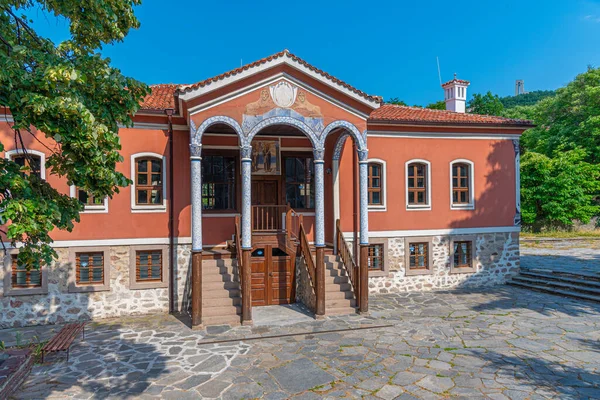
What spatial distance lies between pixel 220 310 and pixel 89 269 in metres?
4.10

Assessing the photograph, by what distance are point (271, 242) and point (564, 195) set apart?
23737mm

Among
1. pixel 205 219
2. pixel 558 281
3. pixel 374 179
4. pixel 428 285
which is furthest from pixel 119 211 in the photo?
pixel 558 281

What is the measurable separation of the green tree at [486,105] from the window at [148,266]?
123 ft

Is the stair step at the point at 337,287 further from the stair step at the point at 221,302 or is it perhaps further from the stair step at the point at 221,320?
the stair step at the point at 221,320

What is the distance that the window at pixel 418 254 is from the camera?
517 inches

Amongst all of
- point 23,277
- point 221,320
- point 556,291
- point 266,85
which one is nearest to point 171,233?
point 221,320

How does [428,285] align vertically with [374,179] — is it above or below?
below

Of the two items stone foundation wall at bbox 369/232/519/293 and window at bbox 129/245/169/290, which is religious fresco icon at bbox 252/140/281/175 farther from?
stone foundation wall at bbox 369/232/519/293

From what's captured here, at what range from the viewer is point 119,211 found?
36.2 feet

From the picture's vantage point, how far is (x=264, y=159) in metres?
12.2

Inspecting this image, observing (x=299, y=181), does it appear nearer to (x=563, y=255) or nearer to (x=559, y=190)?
(x=563, y=255)

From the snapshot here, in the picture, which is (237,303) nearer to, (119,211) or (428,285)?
(119,211)

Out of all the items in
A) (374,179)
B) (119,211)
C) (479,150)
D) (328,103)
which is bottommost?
(119,211)

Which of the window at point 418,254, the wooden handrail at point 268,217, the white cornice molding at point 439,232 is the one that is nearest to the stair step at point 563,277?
the white cornice molding at point 439,232
